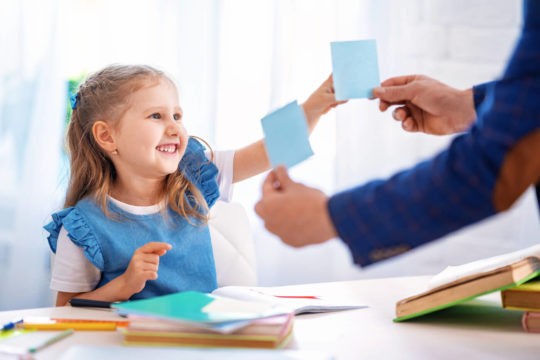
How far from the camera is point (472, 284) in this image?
3.35 feet

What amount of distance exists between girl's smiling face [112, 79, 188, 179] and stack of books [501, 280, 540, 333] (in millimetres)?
726

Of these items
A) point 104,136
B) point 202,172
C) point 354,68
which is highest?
point 354,68

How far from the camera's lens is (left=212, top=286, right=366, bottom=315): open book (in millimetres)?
1173

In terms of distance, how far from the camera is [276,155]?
975 mm

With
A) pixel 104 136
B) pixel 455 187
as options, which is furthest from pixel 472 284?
pixel 104 136

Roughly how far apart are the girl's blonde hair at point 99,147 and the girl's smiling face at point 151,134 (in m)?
0.02

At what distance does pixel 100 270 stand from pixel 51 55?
1006 millimetres

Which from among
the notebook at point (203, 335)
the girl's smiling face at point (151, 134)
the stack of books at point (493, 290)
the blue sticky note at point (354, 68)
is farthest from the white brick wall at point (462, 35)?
the notebook at point (203, 335)

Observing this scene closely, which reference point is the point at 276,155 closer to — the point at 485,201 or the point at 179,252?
the point at 485,201

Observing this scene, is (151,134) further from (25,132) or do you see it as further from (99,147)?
(25,132)

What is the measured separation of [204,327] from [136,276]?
0.36 m

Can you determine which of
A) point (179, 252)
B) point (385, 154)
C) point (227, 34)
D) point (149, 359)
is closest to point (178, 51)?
point (227, 34)

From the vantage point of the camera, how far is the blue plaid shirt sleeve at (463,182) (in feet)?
2.50

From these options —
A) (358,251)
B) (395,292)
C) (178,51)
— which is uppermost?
Answer: (178,51)
